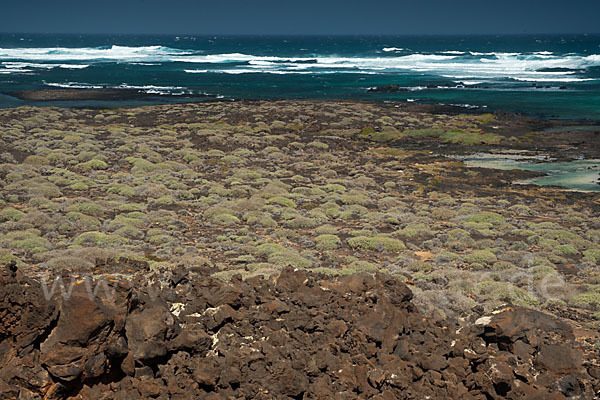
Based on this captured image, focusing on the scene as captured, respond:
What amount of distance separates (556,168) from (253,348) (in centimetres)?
3028

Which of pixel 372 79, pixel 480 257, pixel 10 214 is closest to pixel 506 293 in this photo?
pixel 480 257

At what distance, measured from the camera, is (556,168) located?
113ft

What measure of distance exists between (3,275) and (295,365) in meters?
4.72

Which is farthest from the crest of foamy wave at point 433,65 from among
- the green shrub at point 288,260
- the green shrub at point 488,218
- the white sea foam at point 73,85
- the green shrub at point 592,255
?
the green shrub at point 288,260

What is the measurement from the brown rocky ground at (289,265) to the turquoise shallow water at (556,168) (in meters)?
1.76

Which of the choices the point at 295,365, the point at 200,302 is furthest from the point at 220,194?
the point at 295,365

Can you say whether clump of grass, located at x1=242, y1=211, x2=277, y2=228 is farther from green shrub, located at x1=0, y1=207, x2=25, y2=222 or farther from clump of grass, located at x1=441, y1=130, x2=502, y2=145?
clump of grass, located at x1=441, y1=130, x2=502, y2=145

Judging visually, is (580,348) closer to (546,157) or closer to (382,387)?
(382,387)

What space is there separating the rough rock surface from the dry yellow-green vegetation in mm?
3634

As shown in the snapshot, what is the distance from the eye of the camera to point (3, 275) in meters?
8.84

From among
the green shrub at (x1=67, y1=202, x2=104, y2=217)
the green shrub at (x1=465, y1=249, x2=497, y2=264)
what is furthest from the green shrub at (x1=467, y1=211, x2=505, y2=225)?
the green shrub at (x1=67, y1=202, x2=104, y2=217)

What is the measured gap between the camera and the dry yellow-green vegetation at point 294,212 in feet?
54.7

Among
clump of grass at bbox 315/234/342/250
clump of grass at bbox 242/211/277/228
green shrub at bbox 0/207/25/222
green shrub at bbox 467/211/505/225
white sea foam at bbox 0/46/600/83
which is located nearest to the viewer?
clump of grass at bbox 315/234/342/250

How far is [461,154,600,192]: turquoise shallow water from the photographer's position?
101 ft
